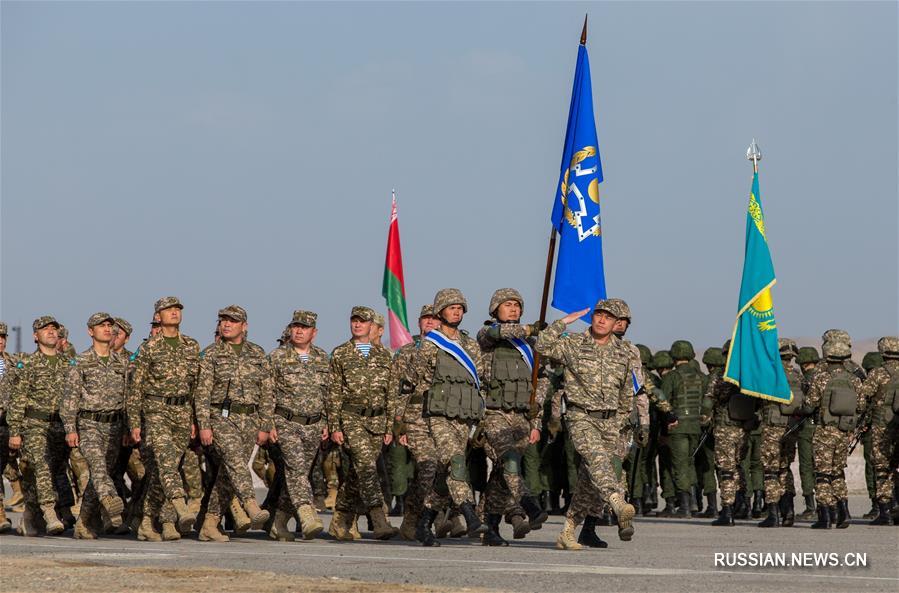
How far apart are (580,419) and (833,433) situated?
16.0 ft

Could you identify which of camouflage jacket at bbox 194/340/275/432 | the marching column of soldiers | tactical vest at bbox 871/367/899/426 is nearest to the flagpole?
the marching column of soldiers

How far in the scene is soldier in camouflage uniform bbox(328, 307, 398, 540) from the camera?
15750 mm

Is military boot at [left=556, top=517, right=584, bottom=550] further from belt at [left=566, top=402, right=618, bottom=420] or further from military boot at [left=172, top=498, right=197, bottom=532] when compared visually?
military boot at [left=172, top=498, right=197, bottom=532]

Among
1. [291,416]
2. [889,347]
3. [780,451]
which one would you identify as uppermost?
[889,347]

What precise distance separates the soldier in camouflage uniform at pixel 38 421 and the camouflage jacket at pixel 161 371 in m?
1.61

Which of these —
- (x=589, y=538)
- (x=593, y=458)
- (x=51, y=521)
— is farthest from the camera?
(x=51, y=521)

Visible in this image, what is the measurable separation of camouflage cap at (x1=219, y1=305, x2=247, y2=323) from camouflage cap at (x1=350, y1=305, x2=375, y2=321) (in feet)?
3.31

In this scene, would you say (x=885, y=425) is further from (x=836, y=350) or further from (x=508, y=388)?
(x=508, y=388)

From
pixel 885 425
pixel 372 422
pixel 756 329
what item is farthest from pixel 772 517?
pixel 372 422

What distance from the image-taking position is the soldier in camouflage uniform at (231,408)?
15.5 meters

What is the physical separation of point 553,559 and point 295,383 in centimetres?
367

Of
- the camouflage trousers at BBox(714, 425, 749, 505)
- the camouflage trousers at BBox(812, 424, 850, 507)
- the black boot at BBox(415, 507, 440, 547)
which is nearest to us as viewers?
the black boot at BBox(415, 507, 440, 547)

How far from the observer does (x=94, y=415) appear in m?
16.4

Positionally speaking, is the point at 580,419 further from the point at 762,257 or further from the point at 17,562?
the point at 762,257
